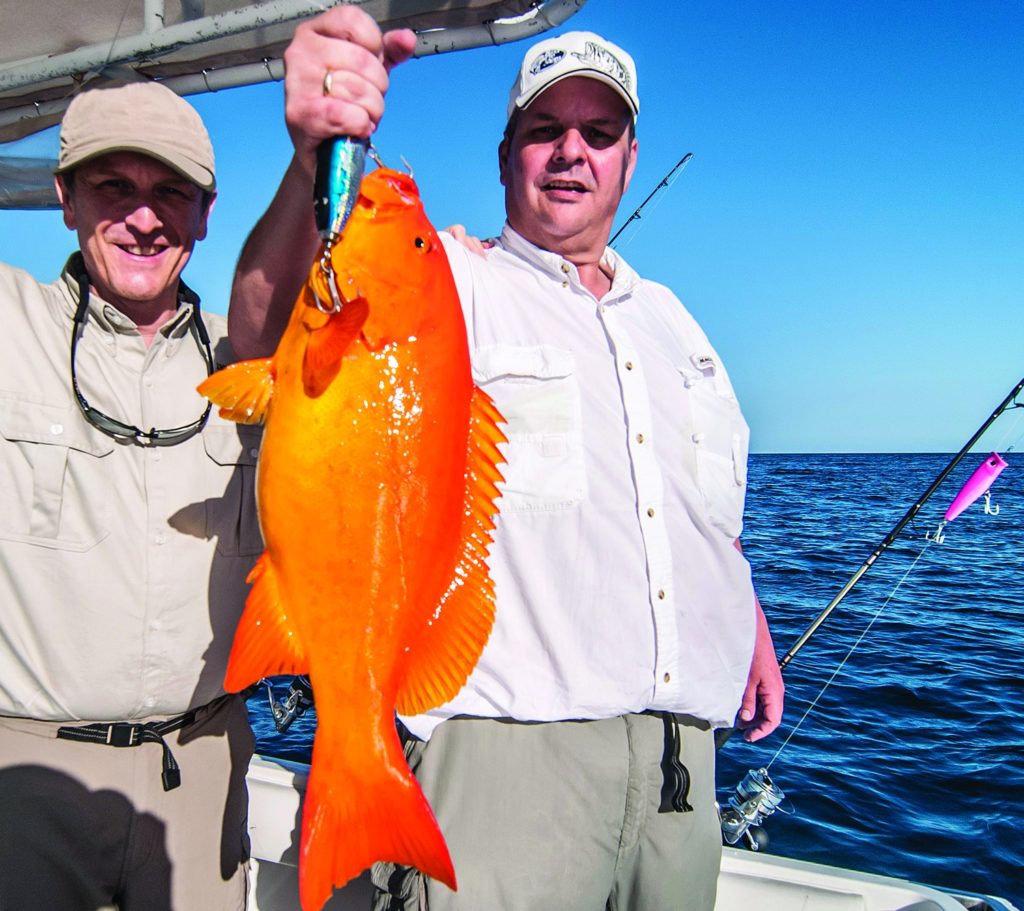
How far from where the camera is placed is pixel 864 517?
2577 centimetres

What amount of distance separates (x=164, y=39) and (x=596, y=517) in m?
2.79

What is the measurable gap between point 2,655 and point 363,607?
1357mm

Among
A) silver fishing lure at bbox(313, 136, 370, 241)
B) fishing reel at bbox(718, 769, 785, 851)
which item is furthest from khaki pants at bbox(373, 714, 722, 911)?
fishing reel at bbox(718, 769, 785, 851)

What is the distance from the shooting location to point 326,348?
1461 millimetres

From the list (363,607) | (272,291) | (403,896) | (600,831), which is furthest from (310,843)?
(272,291)

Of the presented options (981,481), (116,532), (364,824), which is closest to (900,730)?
(981,481)

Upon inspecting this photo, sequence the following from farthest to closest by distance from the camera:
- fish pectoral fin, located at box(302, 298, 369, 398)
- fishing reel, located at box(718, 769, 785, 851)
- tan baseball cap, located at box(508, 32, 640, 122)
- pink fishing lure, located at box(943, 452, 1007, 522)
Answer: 1. pink fishing lure, located at box(943, 452, 1007, 522)
2. fishing reel, located at box(718, 769, 785, 851)
3. tan baseball cap, located at box(508, 32, 640, 122)
4. fish pectoral fin, located at box(302, 298, 369, 398)

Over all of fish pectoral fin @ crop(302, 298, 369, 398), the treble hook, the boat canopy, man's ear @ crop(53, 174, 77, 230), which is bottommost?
fish pectoral fin @ crop(302, 298, 369, 398)

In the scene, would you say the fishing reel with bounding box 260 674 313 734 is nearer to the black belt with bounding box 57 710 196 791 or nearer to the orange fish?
the black belt with bounding box 57 710 196 791

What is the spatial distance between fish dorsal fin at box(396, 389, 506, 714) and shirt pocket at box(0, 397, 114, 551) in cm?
119

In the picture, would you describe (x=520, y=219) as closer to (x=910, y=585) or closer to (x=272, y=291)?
(x=272, y=291)

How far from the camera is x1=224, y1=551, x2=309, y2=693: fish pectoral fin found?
1.51 metres

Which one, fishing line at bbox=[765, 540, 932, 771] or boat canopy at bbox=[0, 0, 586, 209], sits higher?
boat canopy at bbox=[0, 0, 586, 209]

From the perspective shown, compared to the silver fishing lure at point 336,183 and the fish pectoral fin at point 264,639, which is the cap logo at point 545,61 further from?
the fish pectoral fin at point 264,639
